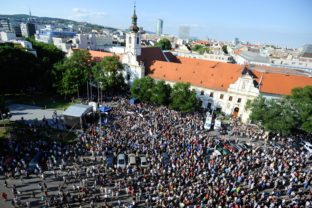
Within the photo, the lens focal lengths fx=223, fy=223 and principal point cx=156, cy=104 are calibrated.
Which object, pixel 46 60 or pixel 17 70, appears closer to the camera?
pixel 17 70

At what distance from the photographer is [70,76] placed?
4447 centimetres

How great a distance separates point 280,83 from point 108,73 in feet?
119

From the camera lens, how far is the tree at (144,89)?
4468 cm

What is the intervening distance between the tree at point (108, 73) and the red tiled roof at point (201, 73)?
26.5ft

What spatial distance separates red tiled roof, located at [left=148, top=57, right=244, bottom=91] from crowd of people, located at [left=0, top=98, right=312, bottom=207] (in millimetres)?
17006

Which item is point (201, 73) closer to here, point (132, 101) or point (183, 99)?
point (183, 99)

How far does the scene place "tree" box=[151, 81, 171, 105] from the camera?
142ft

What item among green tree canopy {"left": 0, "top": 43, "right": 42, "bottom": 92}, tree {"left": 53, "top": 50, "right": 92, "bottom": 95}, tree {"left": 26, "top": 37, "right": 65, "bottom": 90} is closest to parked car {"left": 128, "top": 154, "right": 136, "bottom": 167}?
tree {"left": 53, "top": 50, "right": 92, "bottom": 95}

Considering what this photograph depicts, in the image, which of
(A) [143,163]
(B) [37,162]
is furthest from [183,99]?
(B) [37,162]

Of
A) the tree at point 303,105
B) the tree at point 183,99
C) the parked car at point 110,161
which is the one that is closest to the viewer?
the parked car at point 110,161

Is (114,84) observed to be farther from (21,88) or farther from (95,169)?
(95,169)

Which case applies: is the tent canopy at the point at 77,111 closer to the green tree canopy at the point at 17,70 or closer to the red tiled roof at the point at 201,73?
the green tree canopy at the point at 17,70

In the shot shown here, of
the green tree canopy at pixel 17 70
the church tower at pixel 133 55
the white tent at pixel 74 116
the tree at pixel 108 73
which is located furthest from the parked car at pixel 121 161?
the green tree canopy at pixel 17 70

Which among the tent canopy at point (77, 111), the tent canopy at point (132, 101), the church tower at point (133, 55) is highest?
the church tower at point (133, 55)
